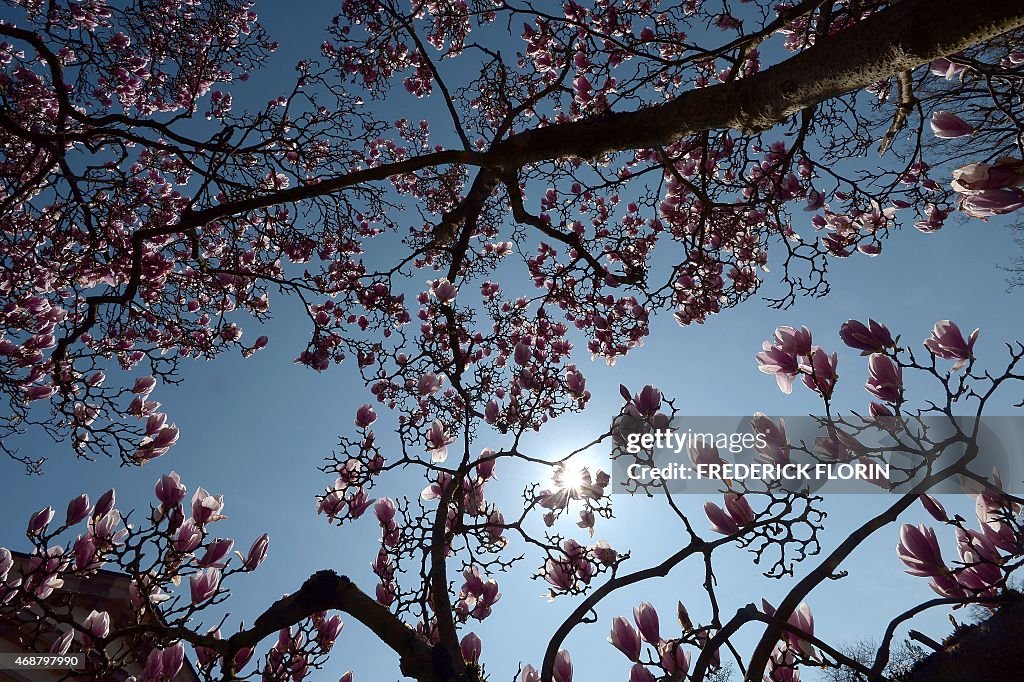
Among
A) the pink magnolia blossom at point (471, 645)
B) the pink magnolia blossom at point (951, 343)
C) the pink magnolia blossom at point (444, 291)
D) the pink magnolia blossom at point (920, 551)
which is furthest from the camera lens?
the pink magnolia blossom at point (444, 291)

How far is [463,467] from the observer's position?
2.60 metres

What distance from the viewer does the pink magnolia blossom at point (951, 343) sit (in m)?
1.84

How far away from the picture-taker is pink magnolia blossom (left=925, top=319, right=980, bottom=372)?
184cm

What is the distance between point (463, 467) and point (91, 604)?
→ 5526mm

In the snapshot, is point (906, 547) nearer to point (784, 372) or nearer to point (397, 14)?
point (784, 372)

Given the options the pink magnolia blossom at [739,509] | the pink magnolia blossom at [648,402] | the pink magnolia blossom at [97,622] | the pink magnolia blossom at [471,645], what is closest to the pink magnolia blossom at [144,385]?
the pink magnolia blossom at [97,622]

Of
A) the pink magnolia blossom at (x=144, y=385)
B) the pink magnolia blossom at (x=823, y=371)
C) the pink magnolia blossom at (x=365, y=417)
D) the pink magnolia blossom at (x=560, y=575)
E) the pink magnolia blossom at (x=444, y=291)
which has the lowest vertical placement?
the pink magnolia blossom at (x=560, y=575)

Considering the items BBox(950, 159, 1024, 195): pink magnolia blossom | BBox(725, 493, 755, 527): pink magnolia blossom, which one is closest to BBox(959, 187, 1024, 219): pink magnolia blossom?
BBox(950, 159, 1024, 195): pink magnolia blossom

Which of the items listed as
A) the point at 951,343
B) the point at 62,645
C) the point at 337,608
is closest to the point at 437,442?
the point at 337,608

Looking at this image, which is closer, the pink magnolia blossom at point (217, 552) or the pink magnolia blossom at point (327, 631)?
the pink magnolia blossom at point (217, 552)

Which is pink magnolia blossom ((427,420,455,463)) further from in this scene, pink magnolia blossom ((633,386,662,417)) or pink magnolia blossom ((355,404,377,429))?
pink magnolia blossom ((633,386,662,417))

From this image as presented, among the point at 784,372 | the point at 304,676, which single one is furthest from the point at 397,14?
the point at 304,676

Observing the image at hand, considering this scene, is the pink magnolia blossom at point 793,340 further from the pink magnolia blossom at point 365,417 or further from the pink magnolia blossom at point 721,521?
the pink magnolia blossom at point 365,417

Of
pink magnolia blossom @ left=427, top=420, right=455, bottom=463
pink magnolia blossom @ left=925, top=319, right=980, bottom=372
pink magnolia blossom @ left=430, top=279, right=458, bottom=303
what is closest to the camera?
pink magnolia blossom @ left=925, top=319, right=980, bottom=372
